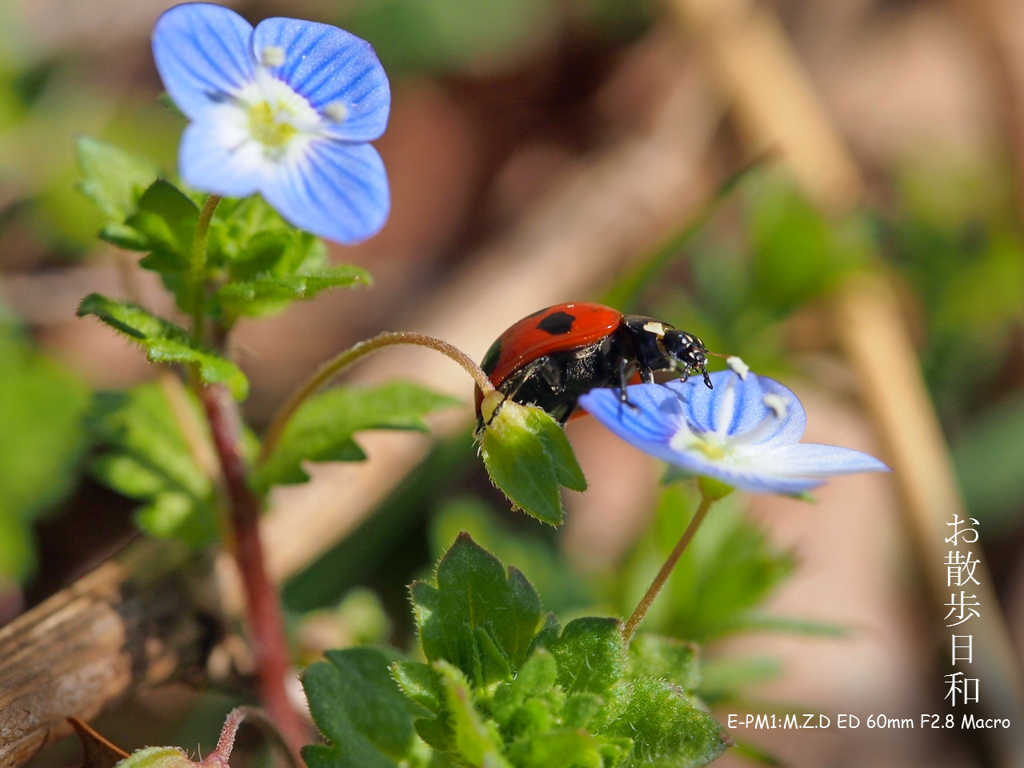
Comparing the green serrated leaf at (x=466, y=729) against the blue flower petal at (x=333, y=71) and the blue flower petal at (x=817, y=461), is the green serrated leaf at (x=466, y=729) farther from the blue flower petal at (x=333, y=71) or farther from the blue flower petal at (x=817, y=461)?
the blue flower petal at (x=333, y=71)

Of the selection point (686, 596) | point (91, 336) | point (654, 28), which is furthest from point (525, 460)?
point (654, 28)

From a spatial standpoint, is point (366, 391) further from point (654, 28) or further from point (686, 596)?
point (654, 28)

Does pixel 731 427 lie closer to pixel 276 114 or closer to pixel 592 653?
pixel 592 653

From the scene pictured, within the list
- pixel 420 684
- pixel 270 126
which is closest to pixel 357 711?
pixel 420 684

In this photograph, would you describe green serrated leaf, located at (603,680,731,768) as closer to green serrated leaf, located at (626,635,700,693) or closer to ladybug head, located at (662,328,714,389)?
green serrated leaf, located at (626,635,700,693)

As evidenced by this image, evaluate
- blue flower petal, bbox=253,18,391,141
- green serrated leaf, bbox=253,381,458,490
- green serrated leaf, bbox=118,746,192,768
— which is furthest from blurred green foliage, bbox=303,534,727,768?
blue flower petal, bbox=253,18,391,141
